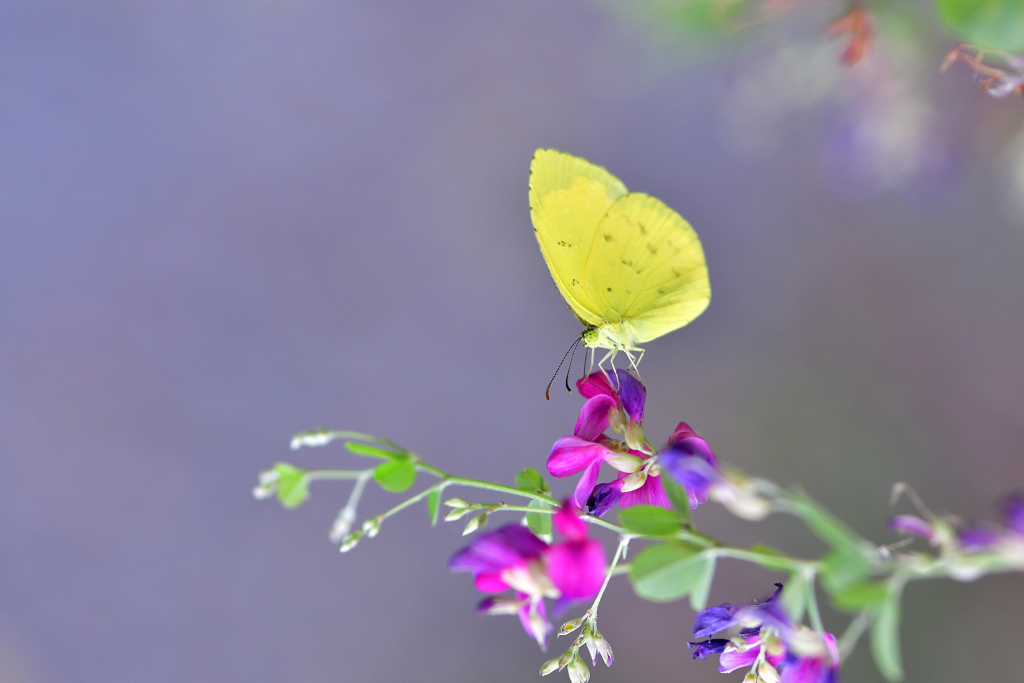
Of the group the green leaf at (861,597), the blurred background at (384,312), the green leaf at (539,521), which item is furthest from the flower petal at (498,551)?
the blurred background at (384,312)

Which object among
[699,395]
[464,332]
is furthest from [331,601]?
[699,395]

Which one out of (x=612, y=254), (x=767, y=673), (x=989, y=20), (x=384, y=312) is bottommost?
(x=767, y=673)

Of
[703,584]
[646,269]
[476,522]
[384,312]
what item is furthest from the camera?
[384,312]

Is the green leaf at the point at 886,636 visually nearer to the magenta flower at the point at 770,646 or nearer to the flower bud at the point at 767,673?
the magenta flower at the point at 770,646

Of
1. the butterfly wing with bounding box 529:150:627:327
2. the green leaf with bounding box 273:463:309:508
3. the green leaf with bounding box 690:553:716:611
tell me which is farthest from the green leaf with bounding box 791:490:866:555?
the butterfly wing with bounding box 529:150:627:327

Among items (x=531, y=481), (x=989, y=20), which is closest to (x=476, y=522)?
(x=531, y=481)

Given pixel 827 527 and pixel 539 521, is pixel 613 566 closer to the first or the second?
pixel 539 521

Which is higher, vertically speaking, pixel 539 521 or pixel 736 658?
pixel 539 521

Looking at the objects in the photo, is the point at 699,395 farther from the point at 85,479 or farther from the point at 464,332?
the point at 85,479
